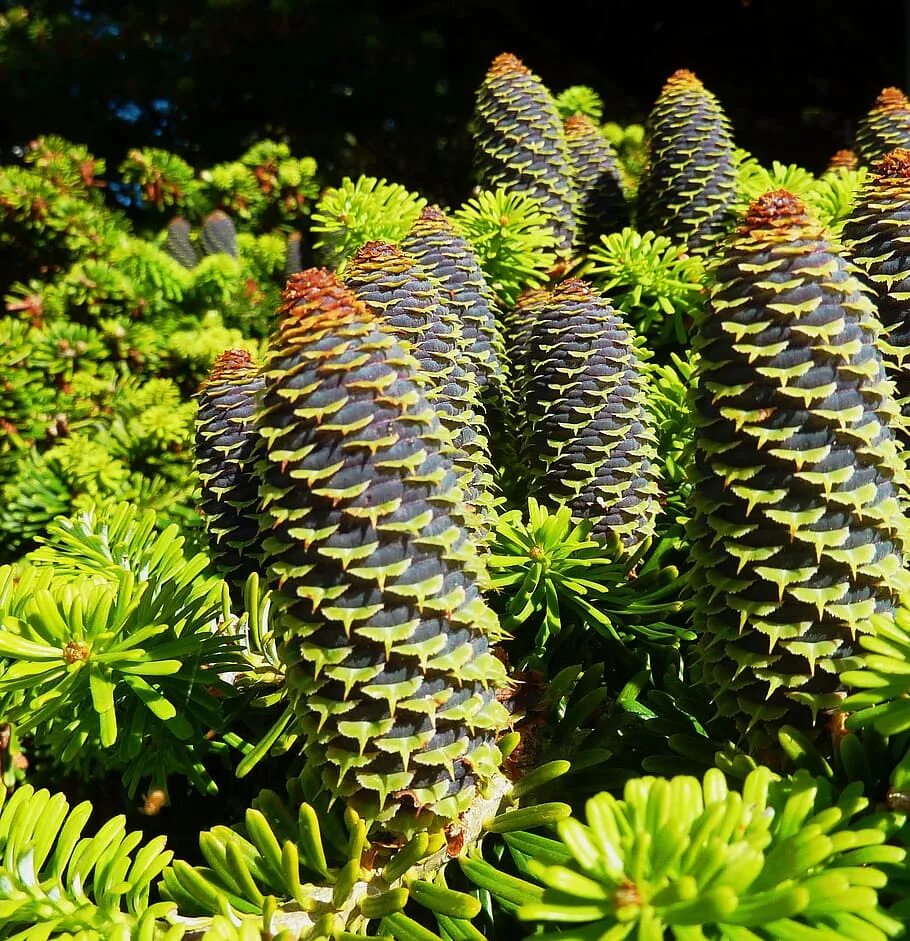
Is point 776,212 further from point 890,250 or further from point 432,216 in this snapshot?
point 432,216

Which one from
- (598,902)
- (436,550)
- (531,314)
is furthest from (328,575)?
(531,314)

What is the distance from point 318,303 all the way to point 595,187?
89 cm

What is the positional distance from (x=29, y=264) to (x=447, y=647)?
2221 mm

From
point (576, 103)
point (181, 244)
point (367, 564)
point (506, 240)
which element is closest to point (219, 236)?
point (181, 244)

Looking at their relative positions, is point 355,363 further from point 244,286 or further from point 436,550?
point 244,286

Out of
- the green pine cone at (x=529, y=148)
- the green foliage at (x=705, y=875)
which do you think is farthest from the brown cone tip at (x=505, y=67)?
the green foliage at (x=705, y=875)

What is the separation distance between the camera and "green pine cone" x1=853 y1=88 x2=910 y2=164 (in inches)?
42.2

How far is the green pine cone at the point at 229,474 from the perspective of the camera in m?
0.71

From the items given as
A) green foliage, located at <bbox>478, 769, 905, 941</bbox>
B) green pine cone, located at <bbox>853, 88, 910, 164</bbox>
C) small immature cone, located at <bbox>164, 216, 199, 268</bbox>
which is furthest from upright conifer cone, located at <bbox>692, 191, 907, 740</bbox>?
small immature cone, located at <bbox>164, 216, 199, 268</bbox>

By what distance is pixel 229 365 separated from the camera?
30.6 inches

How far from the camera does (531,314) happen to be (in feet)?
2.92

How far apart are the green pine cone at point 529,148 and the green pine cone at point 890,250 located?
0.50m

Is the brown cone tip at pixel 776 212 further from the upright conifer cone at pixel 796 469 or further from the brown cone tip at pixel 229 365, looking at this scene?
the brown cone tip at pixel 229 365

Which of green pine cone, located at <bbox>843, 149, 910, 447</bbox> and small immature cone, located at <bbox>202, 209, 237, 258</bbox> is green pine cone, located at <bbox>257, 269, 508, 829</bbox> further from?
small immature cone, located at <bbox>202, 209, 237, 258</bbox>
